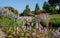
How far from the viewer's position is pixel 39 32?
7.56 feet

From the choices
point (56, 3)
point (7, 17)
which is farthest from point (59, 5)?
point (7, 17)

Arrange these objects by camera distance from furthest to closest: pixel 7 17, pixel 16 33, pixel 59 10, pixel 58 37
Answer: pixel 59 10, pixel 7 17, pixel 16 33, pixel 58 37

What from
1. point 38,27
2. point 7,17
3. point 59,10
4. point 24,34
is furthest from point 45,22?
point 59,10

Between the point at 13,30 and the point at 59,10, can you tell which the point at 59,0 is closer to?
the point at 59,10

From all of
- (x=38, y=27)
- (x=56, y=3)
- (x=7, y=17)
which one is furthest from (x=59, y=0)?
Result: (x=38, y=27)

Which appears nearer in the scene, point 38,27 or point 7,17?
point 38,27

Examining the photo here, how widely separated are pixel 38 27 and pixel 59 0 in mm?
32896

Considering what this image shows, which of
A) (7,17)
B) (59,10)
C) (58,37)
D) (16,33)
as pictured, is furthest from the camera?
(59,10)

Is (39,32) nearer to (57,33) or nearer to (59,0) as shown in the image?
(57,33)

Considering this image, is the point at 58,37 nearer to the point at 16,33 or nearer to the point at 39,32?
the point at 39,32

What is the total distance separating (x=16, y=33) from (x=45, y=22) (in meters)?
0.36

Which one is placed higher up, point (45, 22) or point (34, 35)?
point (45, 22)

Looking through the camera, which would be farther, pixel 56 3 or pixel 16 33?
pixel 56 3

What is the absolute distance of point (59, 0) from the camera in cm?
3466
